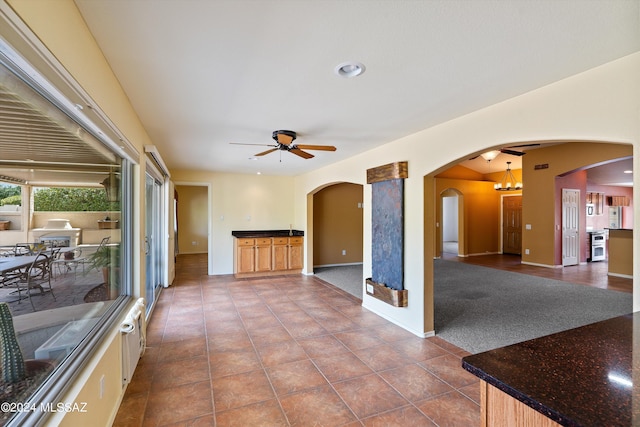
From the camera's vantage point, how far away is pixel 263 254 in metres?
6.67

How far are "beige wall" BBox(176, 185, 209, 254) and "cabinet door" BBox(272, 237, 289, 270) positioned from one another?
15.4 feet

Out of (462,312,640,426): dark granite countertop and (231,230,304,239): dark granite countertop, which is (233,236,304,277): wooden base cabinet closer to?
(231,230,304,239): dark granite countertop

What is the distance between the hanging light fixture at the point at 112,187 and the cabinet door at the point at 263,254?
421 cm

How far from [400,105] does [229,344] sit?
9.87 ft

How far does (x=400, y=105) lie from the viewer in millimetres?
2615

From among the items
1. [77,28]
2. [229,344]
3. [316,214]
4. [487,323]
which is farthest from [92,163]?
[316,214]

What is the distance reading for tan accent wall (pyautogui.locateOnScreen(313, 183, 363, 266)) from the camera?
25.6 feet

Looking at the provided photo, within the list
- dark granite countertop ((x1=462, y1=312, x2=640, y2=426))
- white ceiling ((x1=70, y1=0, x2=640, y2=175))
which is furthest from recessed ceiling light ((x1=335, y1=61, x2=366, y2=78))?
dark granite countertop ((x1=462, y1=312, x2=640, y2=426))

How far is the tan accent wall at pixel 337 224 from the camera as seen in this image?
780cm

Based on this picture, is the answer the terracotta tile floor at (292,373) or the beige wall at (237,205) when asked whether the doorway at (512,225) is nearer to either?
the beige wall at (237,205)

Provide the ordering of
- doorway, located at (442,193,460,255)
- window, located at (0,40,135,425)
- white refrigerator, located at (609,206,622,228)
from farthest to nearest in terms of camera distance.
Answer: doorway, located at (442,193,460,255), white refrigerator, located at (609,206,622,228), window, located at (0,40,135,425)

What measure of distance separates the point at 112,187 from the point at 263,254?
4490mm

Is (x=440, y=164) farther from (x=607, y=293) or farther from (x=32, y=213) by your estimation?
(x=607, y=293)

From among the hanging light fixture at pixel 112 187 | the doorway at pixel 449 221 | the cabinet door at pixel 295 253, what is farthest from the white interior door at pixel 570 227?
the hanging light fixture at pixel 112 187
